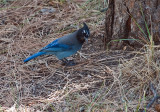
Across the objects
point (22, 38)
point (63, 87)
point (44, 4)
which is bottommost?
point (63, 87)

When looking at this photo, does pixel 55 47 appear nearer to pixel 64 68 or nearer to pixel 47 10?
pixel 64 68

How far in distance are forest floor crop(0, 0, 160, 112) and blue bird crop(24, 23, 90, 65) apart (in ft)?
0.51

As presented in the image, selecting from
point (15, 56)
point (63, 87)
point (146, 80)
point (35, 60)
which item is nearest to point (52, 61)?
point (35, 60)

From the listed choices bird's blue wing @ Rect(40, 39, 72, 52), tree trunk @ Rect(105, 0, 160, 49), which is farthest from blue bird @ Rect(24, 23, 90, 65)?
tree trunk @ Rect(105, 0, 160, 49)

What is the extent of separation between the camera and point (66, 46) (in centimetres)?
450

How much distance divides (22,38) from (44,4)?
1260 mm

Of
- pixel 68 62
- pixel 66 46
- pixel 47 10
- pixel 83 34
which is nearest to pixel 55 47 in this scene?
pixel 66 46

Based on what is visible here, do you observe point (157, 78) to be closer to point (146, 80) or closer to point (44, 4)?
point (146, 80)

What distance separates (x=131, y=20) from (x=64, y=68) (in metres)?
1.18

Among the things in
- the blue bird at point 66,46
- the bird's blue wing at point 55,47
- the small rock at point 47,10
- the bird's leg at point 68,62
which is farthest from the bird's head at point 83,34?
the small rock at point 47,10

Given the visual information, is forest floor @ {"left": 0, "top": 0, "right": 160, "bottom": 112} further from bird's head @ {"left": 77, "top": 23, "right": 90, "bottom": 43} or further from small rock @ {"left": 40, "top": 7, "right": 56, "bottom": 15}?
bird's head @ {"left": 77, "top": 23, "right": 90, "bottom": 43}

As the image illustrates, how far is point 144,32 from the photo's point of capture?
13.5ft

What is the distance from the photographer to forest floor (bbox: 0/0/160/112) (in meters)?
3.27

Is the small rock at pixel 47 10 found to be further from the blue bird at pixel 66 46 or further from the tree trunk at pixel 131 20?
the tree trunk at pixel 131 20
